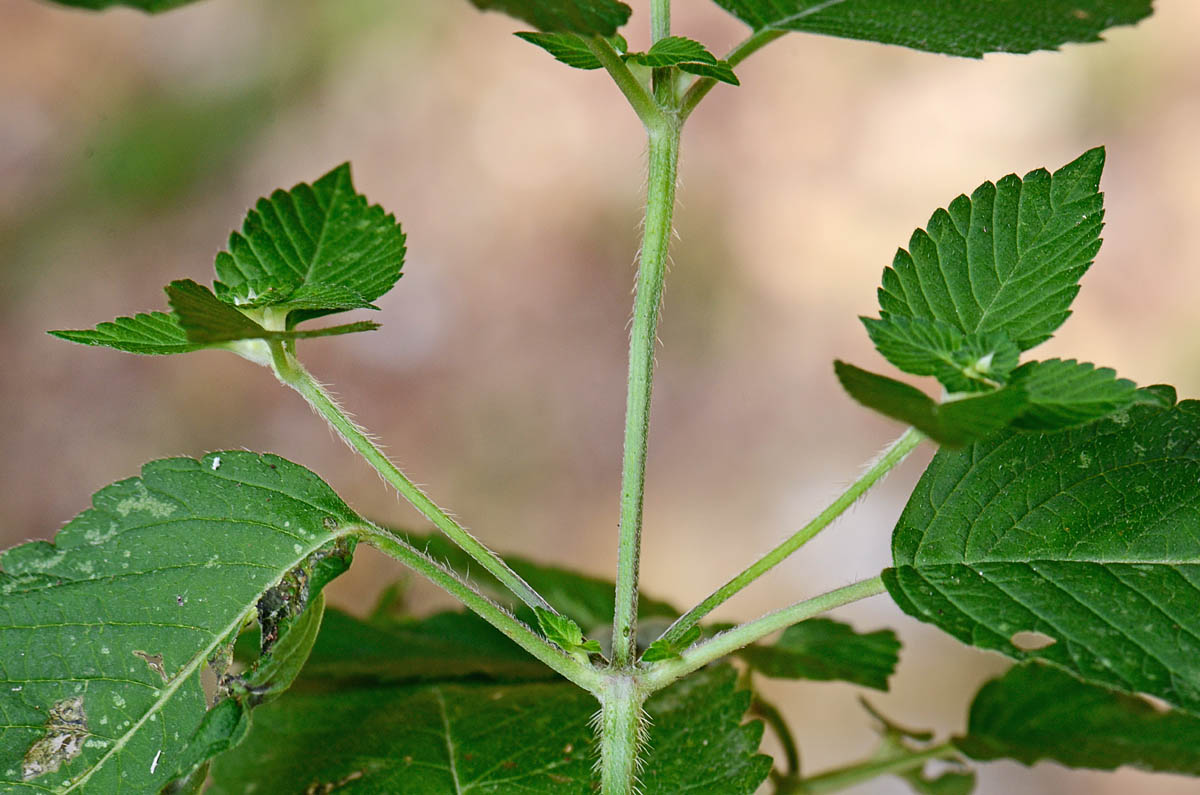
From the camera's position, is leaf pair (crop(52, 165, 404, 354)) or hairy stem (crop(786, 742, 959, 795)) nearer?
leaf pair (crop(52, 165, 404, 354))

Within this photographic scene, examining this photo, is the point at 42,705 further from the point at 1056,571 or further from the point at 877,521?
the point at 877,521

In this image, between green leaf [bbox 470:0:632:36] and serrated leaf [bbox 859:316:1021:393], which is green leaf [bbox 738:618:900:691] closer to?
serrated leaf [bbox 859:316:1021:393]

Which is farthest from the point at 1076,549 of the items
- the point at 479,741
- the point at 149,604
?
the point at 149,604

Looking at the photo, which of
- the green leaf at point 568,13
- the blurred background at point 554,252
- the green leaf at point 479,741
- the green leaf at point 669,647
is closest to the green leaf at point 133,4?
the green leaf at point 568,13

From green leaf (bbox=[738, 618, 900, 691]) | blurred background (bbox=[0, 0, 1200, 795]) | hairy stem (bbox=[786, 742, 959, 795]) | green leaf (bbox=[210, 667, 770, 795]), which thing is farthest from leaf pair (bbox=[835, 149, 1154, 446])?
blurred background (bbox=[0, 0, 1200, 795])

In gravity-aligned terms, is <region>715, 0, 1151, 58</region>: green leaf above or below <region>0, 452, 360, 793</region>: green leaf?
above

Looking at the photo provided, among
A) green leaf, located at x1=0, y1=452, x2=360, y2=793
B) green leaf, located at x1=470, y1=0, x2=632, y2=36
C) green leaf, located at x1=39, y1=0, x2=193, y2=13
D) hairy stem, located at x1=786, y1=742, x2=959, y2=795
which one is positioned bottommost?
hairy stem, located at x1=786, y1=742, x2=959, y2=795

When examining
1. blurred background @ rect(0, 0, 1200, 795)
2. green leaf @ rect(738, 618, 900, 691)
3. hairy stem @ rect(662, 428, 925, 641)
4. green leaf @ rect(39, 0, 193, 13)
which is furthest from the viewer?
blurred background @ rect(0, 0, 1200, 795)

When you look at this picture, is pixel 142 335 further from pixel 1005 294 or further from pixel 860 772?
pixel 860 772
